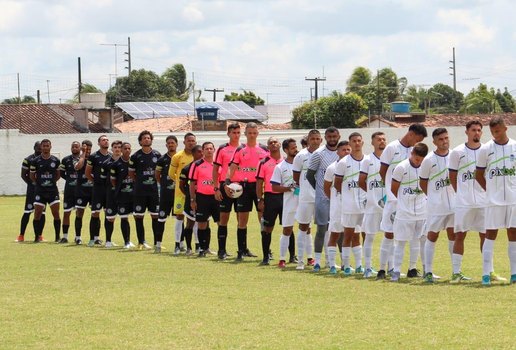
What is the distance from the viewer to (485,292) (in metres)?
14.2

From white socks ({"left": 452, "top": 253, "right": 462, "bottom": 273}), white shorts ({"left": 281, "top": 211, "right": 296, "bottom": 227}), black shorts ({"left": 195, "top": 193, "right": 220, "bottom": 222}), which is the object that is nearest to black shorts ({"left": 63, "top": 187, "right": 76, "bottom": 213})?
black shorts ({"left": 195, "top": 193, "right": 220, "bottom": 222})

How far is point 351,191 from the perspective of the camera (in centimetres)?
1731

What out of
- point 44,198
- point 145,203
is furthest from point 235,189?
point 44,198

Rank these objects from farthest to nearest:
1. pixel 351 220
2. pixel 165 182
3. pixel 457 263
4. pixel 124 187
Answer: pixel 124 187, pixel 165 182, pixel 351 220, pixel 457 263

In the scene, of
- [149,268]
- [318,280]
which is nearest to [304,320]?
[318,280]

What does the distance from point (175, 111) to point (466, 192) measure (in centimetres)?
7098

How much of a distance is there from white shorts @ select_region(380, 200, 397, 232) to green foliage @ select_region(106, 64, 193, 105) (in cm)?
8548

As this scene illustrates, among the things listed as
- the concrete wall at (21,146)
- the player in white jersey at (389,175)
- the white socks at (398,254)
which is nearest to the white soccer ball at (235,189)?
the player in white jersey at (389,175)

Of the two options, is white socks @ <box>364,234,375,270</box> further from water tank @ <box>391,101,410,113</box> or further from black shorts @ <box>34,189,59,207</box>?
water tank @ <box>391,101,410,113</box>

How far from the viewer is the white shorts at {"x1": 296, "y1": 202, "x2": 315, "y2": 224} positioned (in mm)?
18844

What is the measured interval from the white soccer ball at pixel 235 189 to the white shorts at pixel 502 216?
6.24 m

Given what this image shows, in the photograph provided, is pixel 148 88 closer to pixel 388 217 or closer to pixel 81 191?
pixel 81 191

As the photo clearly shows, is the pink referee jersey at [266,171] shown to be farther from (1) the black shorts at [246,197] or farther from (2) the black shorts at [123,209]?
(2) the black shorts at [123,209]

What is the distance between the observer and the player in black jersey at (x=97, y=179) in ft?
82.2
